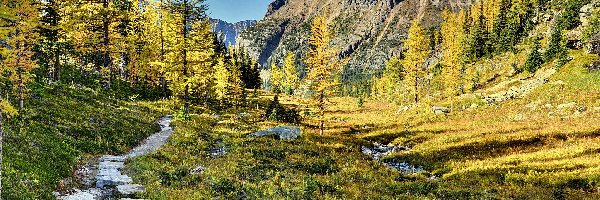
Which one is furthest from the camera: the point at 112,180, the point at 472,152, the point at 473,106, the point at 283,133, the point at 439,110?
the point at 473,106

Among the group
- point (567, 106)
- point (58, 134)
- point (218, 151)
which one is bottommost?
point (218, 151)

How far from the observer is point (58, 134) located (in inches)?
762

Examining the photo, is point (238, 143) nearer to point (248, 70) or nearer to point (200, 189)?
point (200, 189)

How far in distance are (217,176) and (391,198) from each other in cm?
758

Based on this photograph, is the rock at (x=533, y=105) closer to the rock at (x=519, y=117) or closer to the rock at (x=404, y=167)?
the rock at (x=519, y=117)

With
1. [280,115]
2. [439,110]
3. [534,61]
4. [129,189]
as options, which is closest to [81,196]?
[129,189]

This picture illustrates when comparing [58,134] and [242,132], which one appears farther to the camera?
[242,132]

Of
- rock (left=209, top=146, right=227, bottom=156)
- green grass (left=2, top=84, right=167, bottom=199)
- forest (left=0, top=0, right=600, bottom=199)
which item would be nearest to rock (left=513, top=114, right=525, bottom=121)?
forest (left=0, top=0, right=600, bottom=199)

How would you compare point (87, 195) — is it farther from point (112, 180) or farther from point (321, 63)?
point (321, 63)

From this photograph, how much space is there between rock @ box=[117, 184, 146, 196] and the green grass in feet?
6.61

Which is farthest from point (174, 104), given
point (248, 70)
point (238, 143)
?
point (248, 70)

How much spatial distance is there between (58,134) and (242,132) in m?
15.3

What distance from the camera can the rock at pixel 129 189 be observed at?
46.2ft

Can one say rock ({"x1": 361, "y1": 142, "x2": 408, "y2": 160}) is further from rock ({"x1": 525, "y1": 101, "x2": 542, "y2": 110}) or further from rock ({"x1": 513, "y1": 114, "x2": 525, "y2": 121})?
rock ({"x1": 525, "y1": 101, "x2": 542, "y2": 110})
